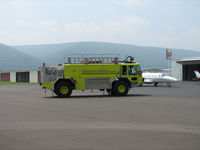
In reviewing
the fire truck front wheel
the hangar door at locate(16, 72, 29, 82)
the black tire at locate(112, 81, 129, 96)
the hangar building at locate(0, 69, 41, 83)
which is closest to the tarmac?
the fire truck front wheel

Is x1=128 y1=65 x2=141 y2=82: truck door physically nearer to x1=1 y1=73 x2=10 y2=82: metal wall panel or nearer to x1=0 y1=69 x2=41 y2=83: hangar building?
x1=0 y1=69 x2=41 y2=83: hangar building

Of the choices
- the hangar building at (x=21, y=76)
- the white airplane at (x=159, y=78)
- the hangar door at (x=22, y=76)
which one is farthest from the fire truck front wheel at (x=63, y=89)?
the hangar door at (x=22, y=76)

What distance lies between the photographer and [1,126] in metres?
10.5

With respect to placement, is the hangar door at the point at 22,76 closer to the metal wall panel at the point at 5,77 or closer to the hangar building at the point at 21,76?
the hangar building at the point at 21,76

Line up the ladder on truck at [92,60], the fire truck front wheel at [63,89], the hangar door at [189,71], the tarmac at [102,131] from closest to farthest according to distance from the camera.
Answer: the tarmac at [102,131] < the fire truck front wheel at [63,89] < the ladder on truck at [92,60] < the hangar door at [189,71]

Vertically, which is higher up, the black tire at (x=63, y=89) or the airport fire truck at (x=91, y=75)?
the airport fire truck at (x=91, y=75)

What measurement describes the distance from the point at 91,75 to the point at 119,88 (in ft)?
6.97

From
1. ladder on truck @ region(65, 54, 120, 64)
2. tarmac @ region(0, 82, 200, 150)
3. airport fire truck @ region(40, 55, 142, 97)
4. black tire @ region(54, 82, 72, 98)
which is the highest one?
ladder on truck @ region(65, 54, 120, 64)

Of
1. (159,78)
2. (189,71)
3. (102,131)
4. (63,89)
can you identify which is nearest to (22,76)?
(189,71)

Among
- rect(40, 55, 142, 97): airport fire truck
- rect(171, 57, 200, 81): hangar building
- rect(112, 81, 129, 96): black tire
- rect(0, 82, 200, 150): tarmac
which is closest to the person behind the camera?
rect(0, 82, 200, 150): tarmac

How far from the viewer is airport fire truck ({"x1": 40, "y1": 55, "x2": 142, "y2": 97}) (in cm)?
Result: 2394

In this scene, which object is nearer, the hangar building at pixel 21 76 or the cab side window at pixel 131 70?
the cab side window at pixel 131 70

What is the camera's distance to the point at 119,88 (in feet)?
80.2

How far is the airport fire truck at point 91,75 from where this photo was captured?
23.9 meters
